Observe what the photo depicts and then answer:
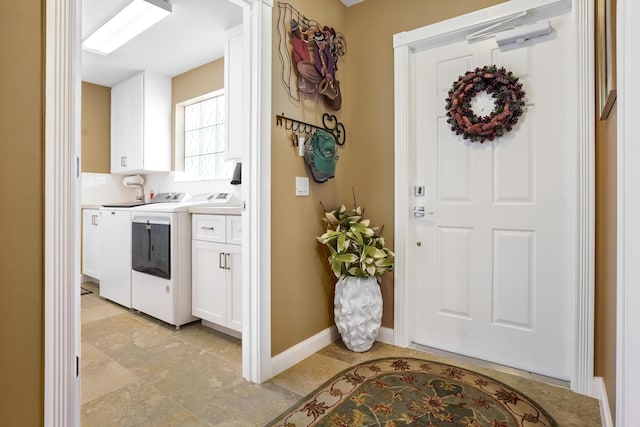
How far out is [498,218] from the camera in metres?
2.04

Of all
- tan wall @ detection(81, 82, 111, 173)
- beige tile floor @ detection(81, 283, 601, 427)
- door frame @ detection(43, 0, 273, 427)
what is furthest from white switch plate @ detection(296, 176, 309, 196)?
tan wall @ detection(81, 82, 111, 173)

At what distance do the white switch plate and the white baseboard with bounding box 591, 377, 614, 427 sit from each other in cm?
176

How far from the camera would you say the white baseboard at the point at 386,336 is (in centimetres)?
235

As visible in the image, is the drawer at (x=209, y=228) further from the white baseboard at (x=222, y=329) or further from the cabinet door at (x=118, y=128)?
the cabinet door at (x=118, y=128)

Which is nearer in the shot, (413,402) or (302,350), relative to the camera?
(413,402)

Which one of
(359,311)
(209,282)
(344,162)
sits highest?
(344,162)

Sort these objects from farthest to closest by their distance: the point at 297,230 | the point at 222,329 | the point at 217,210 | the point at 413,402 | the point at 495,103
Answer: the point at 222,329, the point at 217,210, the point at 297,230, the point at 495,103, the point at 413,402

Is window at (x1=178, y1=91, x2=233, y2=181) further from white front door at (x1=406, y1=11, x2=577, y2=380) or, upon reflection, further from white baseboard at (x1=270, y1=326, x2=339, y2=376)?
white front door at (x1=406, y1=11, x2=577, y2=380)

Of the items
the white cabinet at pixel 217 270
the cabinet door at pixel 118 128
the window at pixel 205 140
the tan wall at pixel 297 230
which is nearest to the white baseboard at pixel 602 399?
the tan wall at pixel 297 230

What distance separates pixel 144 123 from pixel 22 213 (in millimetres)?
3086

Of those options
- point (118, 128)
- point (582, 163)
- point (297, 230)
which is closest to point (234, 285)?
point (297, 230)

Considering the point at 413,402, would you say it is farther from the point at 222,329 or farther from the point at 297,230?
the point at 222,329

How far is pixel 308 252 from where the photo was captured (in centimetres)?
221

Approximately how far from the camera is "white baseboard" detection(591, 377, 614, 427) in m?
1.42
